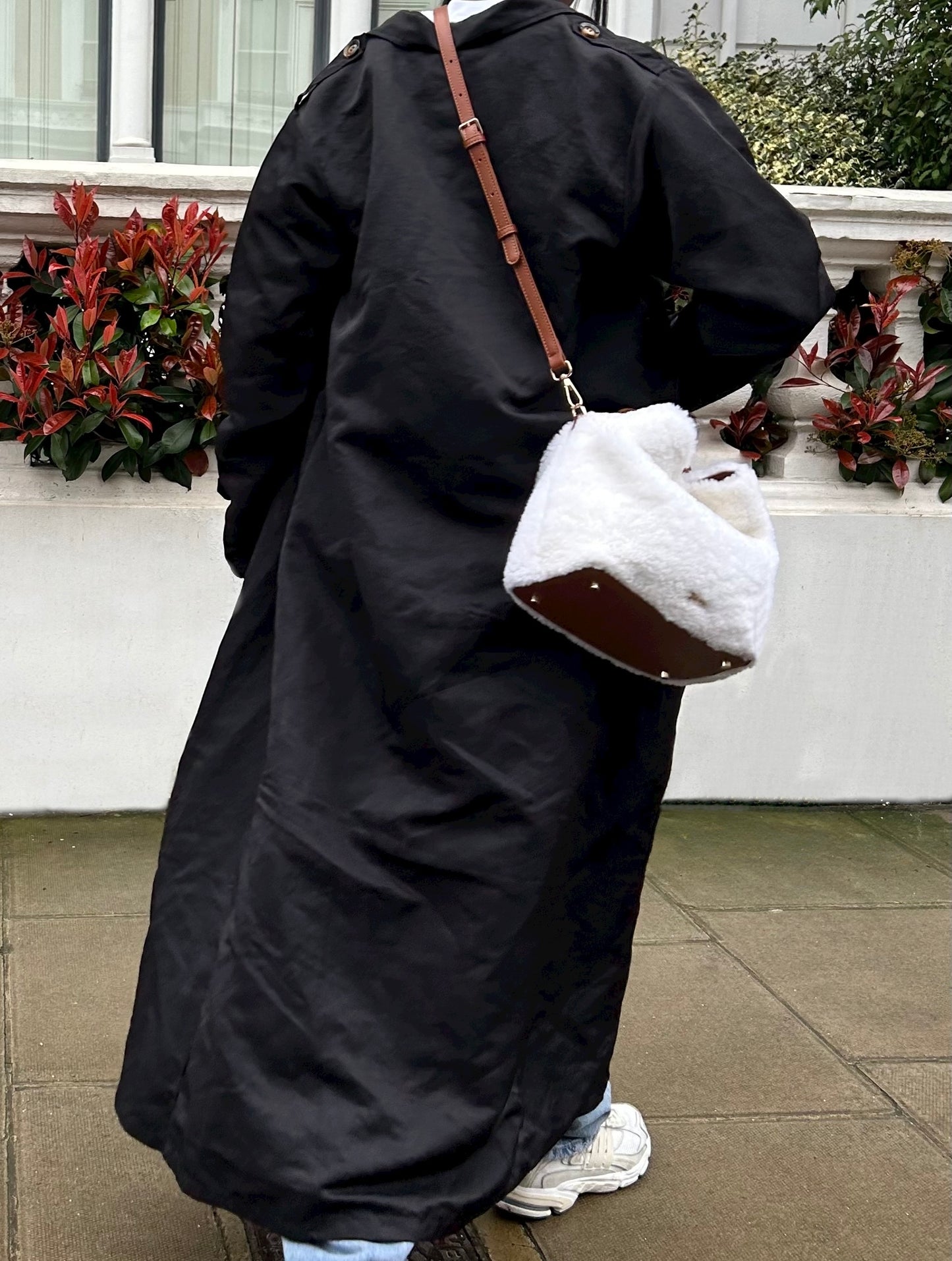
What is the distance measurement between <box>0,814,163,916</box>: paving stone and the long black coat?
5.81 ft

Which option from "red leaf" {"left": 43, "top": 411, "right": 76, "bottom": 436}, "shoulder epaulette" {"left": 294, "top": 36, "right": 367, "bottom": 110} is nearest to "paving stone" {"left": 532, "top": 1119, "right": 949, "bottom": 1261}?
"shoulder epaulette" {"left": 294, "top": 36, "right": 367, "bottom": 110}

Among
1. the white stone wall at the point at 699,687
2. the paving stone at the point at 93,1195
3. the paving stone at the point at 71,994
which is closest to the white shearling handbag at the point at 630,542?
the paving stone at the point at 93,1195

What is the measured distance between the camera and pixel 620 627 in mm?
2010

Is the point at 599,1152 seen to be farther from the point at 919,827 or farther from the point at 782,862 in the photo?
the point at 919,827

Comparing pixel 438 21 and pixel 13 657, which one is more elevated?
pixel 438 21

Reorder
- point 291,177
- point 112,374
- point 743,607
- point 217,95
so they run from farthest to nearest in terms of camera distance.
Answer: point 217,95, point 112,374, point 291,177, point 743,607

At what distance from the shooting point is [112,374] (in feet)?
13.7

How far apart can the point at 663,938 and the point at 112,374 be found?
2063mm

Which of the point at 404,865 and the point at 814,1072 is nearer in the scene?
the point at 404,865

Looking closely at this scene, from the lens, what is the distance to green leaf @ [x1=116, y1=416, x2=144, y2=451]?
420cm

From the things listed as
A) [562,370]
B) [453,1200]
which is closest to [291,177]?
[562,370]

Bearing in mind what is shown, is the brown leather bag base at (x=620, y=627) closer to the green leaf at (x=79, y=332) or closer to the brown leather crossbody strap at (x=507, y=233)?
the brown leather crossbody strap at (x=507, y=233)

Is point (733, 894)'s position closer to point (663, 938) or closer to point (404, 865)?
point (663, 938)

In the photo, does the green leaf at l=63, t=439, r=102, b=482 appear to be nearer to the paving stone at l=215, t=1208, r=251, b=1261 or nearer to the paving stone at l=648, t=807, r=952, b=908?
the paving stone at l=648, t=807, r=952, b=908
